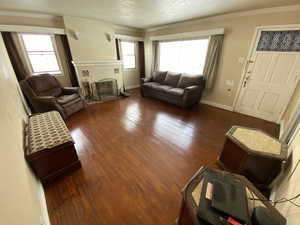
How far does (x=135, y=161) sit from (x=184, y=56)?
3.76 meters

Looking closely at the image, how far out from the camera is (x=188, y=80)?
381 centimetres

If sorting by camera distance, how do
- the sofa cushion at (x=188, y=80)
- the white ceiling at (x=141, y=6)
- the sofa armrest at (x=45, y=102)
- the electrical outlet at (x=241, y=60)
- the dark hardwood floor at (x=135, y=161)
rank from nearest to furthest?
the dark hardwood floor at (x=135, y=161) < the white ceiling at (x=141, y=6) < the sofa armrest at (x=45, y=102) < the electrical outlet at (x=241, y=60) < the sofa cushion at (x=188, y=80)

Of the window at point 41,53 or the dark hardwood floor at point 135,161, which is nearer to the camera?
the dark hardwood floor at point 135,161

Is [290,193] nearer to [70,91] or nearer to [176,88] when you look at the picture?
[176,88]

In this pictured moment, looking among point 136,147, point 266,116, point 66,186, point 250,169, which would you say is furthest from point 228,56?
point 66,186

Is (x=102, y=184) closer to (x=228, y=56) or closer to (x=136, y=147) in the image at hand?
(x=136, y=147)

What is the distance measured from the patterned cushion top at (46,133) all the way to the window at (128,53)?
3.76 meters

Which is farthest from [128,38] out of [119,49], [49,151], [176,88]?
[49,151]

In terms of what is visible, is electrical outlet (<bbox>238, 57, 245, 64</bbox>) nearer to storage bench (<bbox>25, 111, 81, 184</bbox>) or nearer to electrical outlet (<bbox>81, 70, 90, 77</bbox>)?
storage bench (<bbox>25, 111, 81, 184</bbox>)

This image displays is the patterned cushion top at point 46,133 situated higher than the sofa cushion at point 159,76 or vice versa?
the sofa cushion at point 159,76

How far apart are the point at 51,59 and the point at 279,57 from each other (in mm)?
5524

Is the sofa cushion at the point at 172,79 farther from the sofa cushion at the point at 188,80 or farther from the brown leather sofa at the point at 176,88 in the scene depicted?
the sofa cushion at the point at 188,80

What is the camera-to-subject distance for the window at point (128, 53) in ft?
16.3

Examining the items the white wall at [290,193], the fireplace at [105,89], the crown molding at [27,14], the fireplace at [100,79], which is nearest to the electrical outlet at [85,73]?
the fireplace at [100,79]
